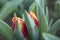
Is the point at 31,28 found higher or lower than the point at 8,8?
lower

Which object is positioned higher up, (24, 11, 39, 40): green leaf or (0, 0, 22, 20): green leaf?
(0, 0, 22, 20): green leaf

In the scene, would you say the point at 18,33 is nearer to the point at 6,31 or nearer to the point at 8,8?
the point at 6,31

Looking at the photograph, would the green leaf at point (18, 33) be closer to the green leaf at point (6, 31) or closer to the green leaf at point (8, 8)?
the green leaf at point (6, 31)

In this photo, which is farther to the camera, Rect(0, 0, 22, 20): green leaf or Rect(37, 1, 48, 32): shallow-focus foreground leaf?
Rect(0, 0, 22, 20): green leaf

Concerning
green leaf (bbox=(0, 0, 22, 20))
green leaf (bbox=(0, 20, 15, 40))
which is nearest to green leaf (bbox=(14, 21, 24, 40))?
green leaf (bbox=(0, 20, 15, 40))

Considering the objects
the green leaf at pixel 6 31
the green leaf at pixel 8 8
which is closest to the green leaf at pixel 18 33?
the green leaf at pixel 6 31

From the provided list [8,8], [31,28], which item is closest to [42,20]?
[31,28]

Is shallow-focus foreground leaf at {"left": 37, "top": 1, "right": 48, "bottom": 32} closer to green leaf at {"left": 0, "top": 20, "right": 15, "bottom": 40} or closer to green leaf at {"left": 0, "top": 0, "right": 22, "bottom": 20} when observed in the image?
green leaf at {"left": 0, "top": 20, "right": 15, "bottom": 40}

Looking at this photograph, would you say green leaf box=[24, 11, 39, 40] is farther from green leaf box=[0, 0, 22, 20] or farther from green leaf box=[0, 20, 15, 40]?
green leaf box=[0, 0, 22, 20]

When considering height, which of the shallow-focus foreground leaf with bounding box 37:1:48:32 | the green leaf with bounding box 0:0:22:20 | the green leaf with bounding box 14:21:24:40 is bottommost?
the green leaf with bounding box 14:21:24:40

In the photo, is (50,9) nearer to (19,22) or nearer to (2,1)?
(2,1)
